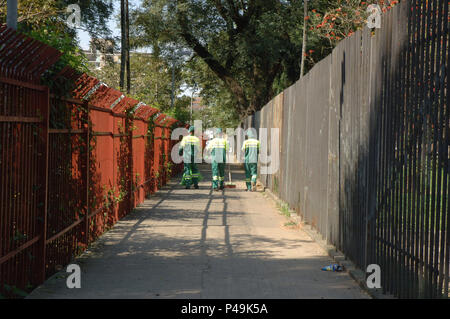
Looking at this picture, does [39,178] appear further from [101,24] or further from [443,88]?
[101,24]

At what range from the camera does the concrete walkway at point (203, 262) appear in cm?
616

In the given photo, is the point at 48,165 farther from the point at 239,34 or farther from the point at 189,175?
the point at 239,34

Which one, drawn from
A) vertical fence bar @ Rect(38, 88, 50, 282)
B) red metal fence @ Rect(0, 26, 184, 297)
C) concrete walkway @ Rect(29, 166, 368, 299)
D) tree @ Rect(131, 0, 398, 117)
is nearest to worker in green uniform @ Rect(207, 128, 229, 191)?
concrete walkway @ Rect(29, 166, 368, 299)

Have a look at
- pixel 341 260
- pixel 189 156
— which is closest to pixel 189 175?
pixel 189 156

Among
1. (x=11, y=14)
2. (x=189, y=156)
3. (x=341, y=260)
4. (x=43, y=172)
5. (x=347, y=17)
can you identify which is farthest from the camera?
(x=189, y=156)

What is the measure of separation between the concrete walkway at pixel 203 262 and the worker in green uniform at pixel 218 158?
5.73m

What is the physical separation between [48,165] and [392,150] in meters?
3.47

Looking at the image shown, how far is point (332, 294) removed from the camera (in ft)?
20.1

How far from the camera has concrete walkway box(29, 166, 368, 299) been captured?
616 centimetres

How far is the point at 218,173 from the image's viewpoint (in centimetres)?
1911

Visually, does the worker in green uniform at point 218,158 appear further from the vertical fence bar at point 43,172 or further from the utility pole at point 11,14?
the vertical fence bar at point 43,172

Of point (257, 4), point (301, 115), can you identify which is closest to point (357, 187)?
point (301, 115)

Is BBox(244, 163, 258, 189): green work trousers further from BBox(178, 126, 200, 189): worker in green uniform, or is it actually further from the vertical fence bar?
the vertical fence bar

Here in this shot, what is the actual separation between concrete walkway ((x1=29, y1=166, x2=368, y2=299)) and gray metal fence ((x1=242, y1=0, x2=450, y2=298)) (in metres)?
0.60
